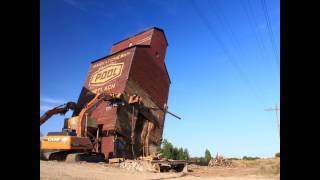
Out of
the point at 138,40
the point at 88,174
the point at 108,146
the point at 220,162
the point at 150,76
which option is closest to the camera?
the point at 88,174

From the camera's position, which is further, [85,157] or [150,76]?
[150,76]

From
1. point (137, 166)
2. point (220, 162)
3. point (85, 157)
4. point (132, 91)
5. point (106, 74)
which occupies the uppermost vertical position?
point (106, 74)

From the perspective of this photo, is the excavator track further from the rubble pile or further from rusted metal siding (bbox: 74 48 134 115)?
rusted metal siding (bbox: 74 48 134 115)

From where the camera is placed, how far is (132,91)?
34.7 metres

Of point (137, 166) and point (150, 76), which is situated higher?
point (150, 76)

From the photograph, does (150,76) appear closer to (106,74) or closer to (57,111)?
(106,74)

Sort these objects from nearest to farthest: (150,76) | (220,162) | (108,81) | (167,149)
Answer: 1. (108,81)
2. (150,76)
3. (220,162)
4. (167,149)

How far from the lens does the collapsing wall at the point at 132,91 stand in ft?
107

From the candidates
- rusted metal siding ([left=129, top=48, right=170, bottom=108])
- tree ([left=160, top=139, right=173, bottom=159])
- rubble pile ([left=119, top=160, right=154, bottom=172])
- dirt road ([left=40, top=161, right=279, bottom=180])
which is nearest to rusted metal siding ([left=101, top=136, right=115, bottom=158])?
rubble pile ([left=119, top=160, right=154, bottom=172])

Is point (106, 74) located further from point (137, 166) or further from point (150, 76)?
point (137, 166)

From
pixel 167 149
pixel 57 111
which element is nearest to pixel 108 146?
pixel 57 111

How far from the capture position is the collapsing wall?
3266 centimetres
